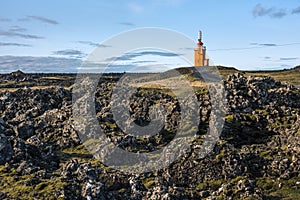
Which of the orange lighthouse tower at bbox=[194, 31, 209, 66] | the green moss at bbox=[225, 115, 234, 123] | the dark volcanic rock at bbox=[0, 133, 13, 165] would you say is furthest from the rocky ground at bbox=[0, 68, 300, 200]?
the orange lighthouse tower at bbox=[194, 31, 209, 66]

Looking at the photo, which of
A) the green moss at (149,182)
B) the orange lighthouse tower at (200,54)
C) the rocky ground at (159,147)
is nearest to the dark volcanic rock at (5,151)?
the rocky ground at (159,147)

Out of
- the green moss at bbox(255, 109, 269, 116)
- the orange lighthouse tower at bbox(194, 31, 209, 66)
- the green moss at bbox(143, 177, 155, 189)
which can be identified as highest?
the orange lighthouse tower at bbox(194, 31, 209, 66)

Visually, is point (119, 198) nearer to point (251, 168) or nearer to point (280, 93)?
point (251, 168)

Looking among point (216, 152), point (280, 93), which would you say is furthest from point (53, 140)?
point (280, 93)

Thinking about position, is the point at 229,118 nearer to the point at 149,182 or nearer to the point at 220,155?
the point at 220,155

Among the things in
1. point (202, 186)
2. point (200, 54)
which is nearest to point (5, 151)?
point (202, 186)

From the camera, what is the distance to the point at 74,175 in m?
49.2

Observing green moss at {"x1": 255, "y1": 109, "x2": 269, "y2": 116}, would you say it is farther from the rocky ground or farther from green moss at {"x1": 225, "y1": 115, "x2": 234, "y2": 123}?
green moss at {"x1": 225, "y1": 115, "x2": 234, "y2": 123}

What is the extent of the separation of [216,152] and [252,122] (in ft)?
65.3

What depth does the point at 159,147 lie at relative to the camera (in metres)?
68.6

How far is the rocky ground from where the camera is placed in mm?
48312

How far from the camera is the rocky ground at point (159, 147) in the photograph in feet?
159

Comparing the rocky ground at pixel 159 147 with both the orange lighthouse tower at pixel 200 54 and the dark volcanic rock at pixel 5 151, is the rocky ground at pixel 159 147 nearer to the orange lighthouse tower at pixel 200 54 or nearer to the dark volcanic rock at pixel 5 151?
the dark volcanic rock at pixel 5 151

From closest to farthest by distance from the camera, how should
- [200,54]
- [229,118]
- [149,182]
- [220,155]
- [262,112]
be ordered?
[149,182], [220,155], [229,118], [262,112], [200,54]
